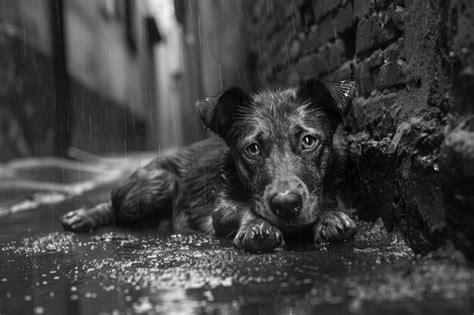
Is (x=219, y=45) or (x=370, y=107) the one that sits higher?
(x=219, y=45)

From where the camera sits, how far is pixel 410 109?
3.11 m

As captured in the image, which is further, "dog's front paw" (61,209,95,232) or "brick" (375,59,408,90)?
"dog's front paw" (61,209,95,232)

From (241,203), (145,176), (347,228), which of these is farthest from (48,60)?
(347,228)

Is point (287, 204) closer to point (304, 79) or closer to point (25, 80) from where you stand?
point (304, 79)

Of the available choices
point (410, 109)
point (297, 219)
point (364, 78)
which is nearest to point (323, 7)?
point (364, 78)

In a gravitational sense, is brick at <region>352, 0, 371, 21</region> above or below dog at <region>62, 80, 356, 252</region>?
above

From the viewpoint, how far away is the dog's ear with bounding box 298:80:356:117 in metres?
3.60

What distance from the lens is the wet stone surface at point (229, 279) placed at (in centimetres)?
203

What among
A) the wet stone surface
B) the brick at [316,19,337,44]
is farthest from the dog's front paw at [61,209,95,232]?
the brick at [316,19,337,44]

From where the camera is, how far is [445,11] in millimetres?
2570

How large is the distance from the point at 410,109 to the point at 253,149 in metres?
0.96

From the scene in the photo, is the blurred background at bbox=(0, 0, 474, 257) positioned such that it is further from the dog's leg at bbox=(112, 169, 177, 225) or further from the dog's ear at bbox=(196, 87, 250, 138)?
the dog's leg at bbox=(112, 169, 177, 225)

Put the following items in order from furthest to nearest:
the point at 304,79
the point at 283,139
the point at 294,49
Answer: the point at 294,49 < the point at 304,79 < the point at 283,139

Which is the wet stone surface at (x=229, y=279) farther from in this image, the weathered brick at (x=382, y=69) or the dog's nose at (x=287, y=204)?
the weathered brick at (x=382, y=69)
